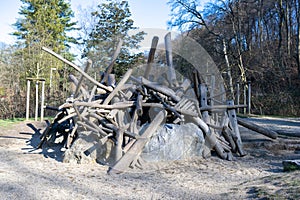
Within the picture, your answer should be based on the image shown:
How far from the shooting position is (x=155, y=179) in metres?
4.51

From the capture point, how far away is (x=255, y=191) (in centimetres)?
353

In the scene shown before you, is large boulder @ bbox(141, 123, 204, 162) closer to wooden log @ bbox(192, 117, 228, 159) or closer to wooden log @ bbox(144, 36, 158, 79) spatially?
wooden log @ bbox(192, 117, 228, 159)

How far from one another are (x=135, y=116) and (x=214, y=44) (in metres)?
18.6

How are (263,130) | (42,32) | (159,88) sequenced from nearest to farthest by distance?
(159,88) → (263,130) → (42,32)

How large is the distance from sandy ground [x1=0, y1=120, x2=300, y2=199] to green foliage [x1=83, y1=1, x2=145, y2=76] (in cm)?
1350

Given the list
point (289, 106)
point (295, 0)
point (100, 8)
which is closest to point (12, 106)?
point (100, 8)

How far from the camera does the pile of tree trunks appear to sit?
548 centimetres

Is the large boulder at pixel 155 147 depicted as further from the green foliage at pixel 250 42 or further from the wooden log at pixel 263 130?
the green foliage at pixel 250 42

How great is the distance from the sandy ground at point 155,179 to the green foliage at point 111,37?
13.5 m

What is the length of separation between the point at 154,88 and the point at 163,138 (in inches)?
54.0

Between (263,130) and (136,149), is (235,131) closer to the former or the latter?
(263,130)

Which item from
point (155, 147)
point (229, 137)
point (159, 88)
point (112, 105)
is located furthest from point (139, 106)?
point (229, 137)

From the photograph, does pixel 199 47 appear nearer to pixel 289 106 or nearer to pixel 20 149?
pixel 289 106

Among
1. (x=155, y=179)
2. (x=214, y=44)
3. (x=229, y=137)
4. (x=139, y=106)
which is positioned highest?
(x=214, y=44)
